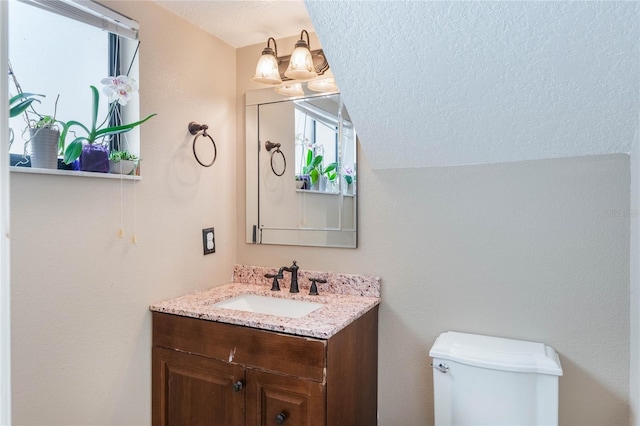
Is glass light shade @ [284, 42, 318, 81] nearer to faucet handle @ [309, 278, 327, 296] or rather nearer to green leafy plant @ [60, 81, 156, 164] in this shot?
green leafy plant @ [60, 81, 156, 164]

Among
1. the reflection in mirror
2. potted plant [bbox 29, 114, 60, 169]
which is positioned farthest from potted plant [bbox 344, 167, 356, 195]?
potted plant [bbox 29, 114, 60, 169]

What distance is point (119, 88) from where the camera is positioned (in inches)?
57.4

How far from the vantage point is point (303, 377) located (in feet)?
4.45

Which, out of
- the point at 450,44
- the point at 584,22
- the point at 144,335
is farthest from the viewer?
the point at 144,335

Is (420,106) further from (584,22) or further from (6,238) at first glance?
(6,238)

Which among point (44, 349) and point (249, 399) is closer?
point (44, 349)

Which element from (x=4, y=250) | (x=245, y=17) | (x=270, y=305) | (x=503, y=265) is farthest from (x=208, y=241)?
(x=4, y=250)

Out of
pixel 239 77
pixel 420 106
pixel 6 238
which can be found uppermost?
pixel 239 77

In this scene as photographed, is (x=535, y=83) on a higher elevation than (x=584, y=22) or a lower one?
lower

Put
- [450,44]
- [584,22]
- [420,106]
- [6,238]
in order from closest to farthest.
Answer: [6,238] < [584,22] < [450,44] < [420,106]

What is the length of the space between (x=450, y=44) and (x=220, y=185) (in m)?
1.32

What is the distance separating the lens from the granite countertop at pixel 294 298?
4.60 feet

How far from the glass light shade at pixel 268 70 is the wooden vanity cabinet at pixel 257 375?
112cm

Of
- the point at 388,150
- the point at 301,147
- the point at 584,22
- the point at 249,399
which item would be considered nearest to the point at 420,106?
the point at 388,150
